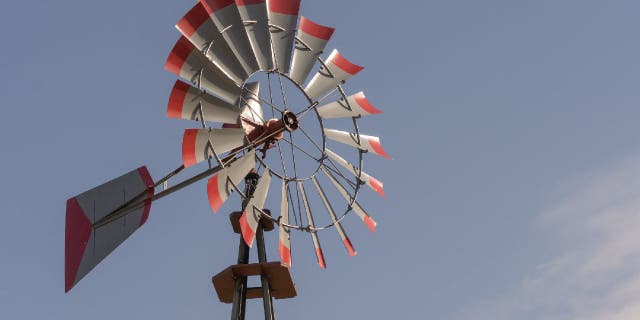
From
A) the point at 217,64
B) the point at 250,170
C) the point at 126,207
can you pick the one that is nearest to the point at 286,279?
the point at 250,170

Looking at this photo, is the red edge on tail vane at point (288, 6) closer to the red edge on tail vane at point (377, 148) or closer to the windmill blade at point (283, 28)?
the windmill blade at point (283, 28)

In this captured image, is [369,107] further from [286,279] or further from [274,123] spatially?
[286,279]

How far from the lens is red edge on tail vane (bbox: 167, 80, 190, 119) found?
9.85 m

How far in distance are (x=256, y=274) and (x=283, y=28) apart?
3.33m

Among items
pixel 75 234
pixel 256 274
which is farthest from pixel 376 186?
pixel 75 234

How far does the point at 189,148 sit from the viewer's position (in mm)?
9734

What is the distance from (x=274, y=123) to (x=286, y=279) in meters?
2.13

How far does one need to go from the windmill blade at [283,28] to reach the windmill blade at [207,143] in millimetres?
1284

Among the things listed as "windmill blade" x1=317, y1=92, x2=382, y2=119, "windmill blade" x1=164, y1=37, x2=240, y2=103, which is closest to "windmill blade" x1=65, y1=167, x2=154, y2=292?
"windmill blade" x1=164, y1=37, x2=240, y2=103

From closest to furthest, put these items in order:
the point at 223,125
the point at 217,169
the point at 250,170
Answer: the point at 217,169 < the point at 250,170 < the point at 223,125

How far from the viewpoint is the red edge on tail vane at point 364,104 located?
1224 centimetres

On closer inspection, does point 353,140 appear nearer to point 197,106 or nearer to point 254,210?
point 254,210

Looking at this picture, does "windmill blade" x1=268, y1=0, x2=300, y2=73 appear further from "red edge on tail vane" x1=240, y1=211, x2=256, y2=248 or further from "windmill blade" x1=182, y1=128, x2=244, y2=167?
"red edge on tail vane" x1=240, y1=211, x2=256, y2=248

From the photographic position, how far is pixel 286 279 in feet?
37.8
